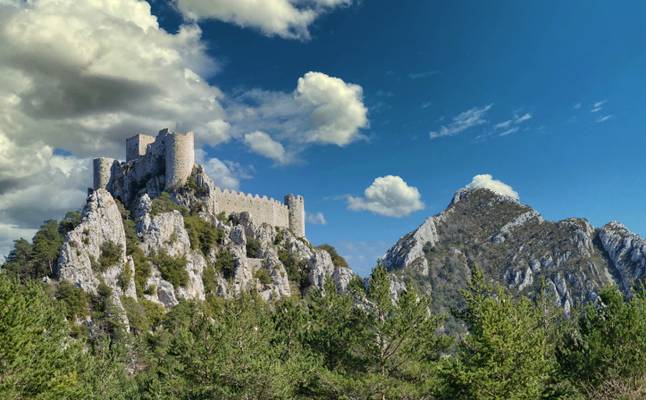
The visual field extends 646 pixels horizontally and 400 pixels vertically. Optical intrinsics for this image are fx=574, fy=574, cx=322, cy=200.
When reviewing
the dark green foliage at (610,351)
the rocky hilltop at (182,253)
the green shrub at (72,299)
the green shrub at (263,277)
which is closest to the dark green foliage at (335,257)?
the rocky hilltop at (182,253)

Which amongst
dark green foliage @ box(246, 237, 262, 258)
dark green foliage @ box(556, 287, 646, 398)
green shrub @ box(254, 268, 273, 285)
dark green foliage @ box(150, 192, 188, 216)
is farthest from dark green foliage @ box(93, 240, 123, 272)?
dark green foliage @ box(556, 287, 646, 398)

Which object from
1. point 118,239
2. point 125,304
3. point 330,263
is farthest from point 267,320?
point 330,263

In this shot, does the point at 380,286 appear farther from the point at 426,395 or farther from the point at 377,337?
the point at 426,395

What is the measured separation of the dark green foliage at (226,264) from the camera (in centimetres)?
7688

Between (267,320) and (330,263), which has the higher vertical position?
(330,263)

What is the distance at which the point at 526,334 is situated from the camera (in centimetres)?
2786

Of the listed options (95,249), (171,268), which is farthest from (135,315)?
(171,268)

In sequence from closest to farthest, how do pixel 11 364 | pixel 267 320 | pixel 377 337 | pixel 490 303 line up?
pixel 11 364 < pixel 490 303 < pixel 377 337 < pixel 267 320

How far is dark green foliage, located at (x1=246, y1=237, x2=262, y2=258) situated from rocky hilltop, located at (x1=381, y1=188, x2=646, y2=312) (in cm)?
3587

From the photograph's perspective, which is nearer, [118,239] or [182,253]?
[118,239]

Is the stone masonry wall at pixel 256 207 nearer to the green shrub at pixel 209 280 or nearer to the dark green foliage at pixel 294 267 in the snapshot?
the dark green foliage at pixel 294 267

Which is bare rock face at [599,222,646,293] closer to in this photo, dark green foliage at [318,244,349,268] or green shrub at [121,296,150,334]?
dark green foliage at [318,244,349,268]

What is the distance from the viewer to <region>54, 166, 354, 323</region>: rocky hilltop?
201ft

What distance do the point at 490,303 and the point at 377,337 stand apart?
19.3ft
